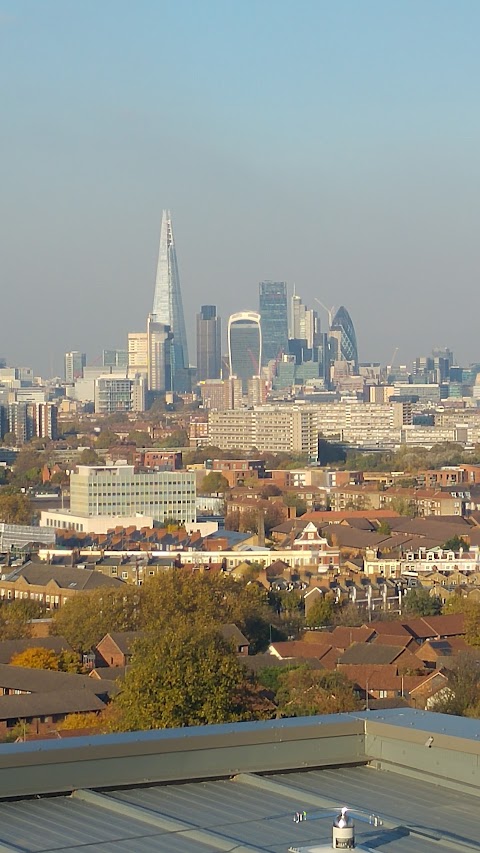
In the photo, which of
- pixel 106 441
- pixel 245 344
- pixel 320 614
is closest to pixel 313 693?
pixel 320 614

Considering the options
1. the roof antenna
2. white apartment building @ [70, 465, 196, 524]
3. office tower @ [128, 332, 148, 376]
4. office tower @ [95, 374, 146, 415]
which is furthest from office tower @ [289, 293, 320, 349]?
the roof antenna

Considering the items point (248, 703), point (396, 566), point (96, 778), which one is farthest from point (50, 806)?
point (396, 566)

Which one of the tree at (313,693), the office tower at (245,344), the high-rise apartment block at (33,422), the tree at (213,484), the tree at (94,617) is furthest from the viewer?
the office tower at (245,344)

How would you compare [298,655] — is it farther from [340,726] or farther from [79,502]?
[79,502]

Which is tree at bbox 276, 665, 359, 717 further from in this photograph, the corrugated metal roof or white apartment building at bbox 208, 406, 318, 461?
white apartment building at bbox 208, 406, 318, 461

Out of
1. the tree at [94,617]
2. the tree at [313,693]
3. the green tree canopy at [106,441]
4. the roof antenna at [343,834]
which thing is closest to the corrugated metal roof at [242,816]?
the roof antenna at [343,834]

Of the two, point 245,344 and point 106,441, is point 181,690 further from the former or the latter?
point 245,344

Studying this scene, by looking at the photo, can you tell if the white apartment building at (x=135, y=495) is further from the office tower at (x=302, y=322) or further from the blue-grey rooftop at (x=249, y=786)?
the office tower at (x=302, y=322)
